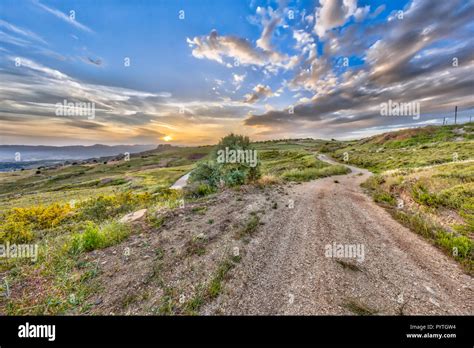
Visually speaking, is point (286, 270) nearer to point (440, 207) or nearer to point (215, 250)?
point (215, 250)

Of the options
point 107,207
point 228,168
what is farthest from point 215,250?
point 228,168

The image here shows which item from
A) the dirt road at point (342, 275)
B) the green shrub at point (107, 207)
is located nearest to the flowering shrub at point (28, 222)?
the green shrub at point (107, 207)

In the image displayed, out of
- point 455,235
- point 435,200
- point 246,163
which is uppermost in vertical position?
point 246,163

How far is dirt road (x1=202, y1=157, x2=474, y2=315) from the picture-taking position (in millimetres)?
4141

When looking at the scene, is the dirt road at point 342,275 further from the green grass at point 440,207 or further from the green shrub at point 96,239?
the green shrub at point 96,239

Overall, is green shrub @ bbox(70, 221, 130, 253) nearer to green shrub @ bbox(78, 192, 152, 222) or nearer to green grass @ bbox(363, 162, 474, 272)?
green shrub @ bbox(78, 192, 152, 222)

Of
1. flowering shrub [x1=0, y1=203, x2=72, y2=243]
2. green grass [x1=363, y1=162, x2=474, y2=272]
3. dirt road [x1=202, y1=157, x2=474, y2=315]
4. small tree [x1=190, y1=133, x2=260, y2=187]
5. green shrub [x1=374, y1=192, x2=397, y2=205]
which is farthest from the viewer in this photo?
small tree [x1=190, y1=133, x2=260, y2=187]

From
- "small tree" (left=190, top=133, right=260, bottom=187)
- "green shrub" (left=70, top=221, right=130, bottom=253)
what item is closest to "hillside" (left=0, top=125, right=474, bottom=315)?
"green shrub" (left=70, top=221, right=130, bottom=253)

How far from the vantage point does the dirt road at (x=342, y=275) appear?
4.14 m

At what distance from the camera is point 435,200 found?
10.4 meters

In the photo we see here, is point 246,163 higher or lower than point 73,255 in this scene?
higher

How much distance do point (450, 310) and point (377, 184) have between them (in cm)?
1575
